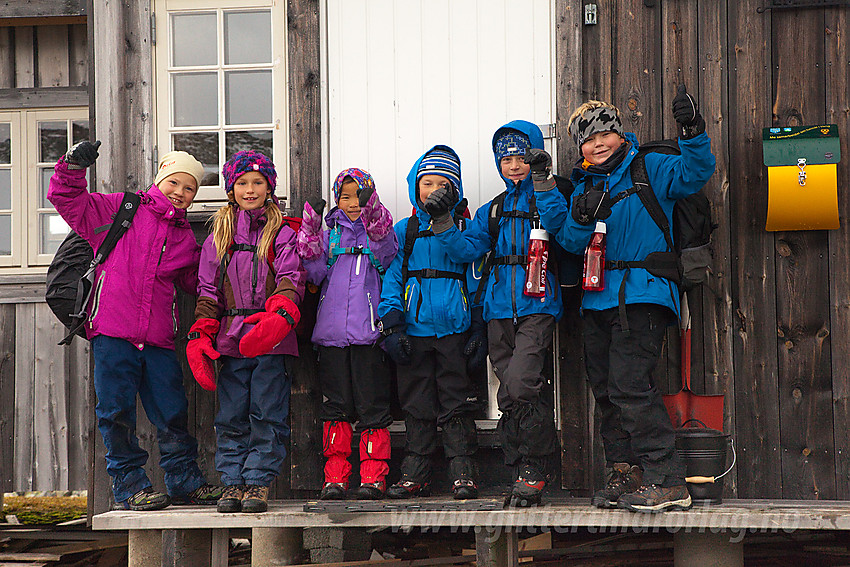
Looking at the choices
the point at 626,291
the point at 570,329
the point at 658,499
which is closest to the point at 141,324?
the point at 570,329

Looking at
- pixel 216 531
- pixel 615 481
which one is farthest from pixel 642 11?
pixel 216 531

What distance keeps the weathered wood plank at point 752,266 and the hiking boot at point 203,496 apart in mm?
2850

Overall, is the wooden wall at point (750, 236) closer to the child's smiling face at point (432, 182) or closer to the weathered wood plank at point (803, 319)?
the weathered wood plank at point (803, 319)

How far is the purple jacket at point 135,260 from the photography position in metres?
3.91

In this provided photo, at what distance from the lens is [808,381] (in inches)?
163

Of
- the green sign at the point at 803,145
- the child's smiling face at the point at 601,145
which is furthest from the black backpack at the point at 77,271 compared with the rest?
the green sign at the point at 803,145

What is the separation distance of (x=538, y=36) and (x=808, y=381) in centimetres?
244

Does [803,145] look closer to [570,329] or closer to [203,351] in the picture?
[570,329]

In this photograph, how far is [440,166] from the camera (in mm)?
4047

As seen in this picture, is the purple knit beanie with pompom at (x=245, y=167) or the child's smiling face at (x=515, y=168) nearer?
the child's smiling face at (x=515, y=168)

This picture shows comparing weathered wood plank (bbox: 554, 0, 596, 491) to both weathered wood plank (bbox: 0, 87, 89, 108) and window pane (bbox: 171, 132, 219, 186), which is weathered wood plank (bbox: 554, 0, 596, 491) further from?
weathered wood plank (bbox: 0, 87, 89, 108)

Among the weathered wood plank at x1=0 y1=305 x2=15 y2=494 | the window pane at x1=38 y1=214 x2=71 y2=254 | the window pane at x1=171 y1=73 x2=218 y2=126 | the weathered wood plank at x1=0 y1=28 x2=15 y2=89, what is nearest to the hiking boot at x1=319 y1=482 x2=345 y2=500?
the window pane at x1=171 y1=73 x2=218 y2=126

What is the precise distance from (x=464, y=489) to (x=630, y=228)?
154 centimetres

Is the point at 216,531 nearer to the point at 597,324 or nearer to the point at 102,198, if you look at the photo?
the point at 102,198
